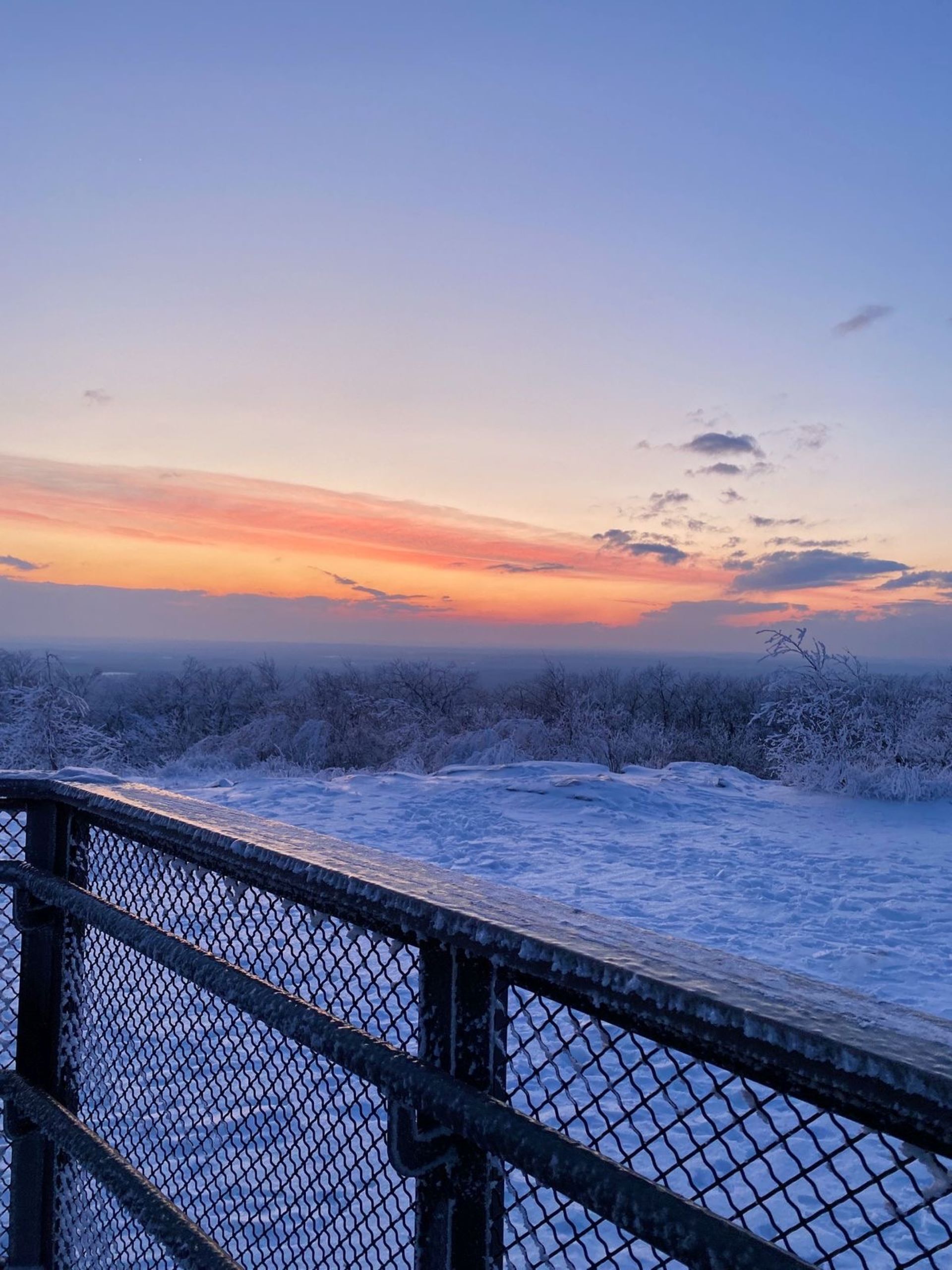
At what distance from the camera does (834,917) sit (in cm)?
846

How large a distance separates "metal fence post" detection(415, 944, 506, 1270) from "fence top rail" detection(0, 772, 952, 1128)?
0.21 feet

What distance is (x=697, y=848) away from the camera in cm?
1109

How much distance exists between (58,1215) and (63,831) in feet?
3.45

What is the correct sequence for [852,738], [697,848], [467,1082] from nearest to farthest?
1. [467,1082]
2. [697,848]
3. [852,738]

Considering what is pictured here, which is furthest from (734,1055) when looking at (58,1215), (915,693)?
(915,693)

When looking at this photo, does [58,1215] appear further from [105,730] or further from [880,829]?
[105,730]

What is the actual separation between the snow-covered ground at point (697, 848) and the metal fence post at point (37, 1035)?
440cm

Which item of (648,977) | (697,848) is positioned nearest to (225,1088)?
(648,977)

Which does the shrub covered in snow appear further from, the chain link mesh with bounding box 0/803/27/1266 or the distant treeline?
the chain link mesh with bounding box 0/803/27/1266

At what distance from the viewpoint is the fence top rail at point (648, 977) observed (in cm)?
88

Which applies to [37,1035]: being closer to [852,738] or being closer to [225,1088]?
[225,1088]

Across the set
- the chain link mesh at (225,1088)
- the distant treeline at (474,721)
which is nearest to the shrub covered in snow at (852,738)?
the distant treeline at (474,721)

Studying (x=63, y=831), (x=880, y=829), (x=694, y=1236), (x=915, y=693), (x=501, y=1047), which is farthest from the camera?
(x=915, y=693)

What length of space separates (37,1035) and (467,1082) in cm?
172
